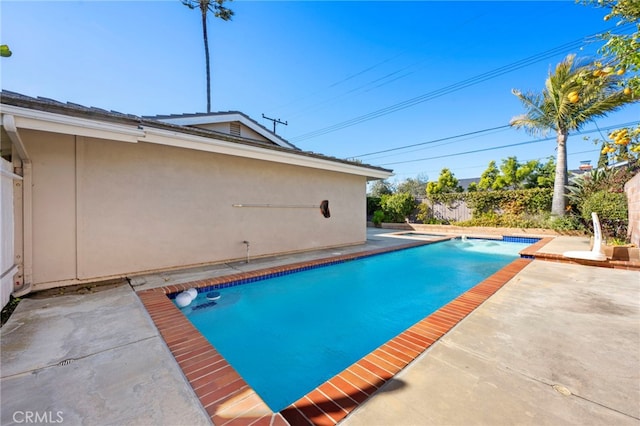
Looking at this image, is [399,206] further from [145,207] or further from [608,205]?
[145,207]

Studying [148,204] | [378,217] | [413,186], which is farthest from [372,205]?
[148,204]

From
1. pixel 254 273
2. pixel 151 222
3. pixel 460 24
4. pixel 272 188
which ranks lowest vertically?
pixel 254 273

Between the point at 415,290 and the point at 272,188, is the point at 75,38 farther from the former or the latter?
the point at 415,290

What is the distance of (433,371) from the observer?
7.84 feet

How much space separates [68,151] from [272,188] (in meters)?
5.04

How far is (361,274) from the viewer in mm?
7543

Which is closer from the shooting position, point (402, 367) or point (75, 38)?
point (402, 367)

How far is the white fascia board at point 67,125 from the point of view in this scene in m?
3.87

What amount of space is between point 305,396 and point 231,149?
6.30 meters

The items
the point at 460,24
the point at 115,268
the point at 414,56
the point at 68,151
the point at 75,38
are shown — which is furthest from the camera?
the point at 414,56

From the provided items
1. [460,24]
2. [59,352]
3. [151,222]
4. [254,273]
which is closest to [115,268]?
[151,222]

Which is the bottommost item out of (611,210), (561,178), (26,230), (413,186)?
(26,230)

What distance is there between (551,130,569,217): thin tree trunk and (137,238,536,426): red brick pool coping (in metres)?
14.5
